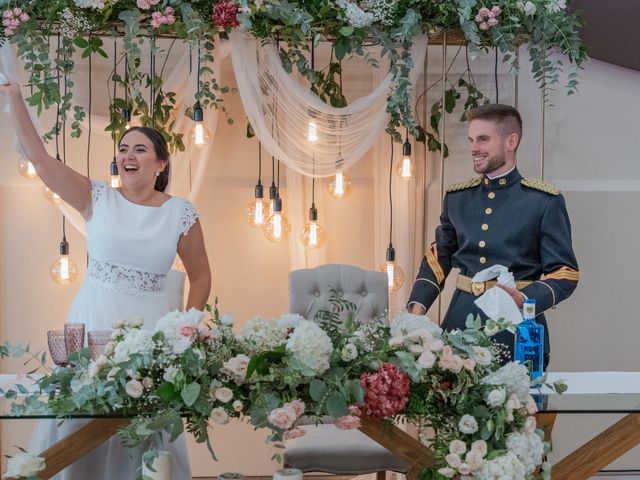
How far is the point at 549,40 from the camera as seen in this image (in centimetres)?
359

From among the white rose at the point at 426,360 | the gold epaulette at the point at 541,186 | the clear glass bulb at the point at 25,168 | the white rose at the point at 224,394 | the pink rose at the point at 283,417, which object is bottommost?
the pink rose at the point at 283,417

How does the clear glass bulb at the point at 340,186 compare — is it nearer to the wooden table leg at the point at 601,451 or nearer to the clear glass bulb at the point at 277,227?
the clear glass bulb at the point at 277,227

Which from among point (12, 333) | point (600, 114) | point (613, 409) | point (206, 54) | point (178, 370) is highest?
point (206, 54)

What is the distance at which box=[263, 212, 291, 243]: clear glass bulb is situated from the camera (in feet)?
13.3

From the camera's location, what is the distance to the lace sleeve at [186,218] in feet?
10.0

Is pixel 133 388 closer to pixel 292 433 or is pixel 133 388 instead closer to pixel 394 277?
pixel 292 433

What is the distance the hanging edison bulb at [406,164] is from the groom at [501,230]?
1.05 m

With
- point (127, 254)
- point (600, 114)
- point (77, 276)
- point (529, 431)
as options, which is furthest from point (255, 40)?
point (529, 431)

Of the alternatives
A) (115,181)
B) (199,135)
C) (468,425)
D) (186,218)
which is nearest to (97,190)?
(186,218)

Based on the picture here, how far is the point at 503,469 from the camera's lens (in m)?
1.84

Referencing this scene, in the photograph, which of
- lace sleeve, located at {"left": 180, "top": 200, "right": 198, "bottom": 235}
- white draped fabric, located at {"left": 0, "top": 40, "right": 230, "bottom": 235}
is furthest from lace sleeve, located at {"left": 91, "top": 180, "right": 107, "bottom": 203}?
white draped fabric, located at {"left": 0, "top": 40, "right": 230, "bottom": 235}

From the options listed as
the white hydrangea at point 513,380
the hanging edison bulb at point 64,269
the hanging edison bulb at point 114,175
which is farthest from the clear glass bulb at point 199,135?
the white hydrangea at point 513,380

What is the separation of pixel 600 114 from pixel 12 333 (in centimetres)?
311

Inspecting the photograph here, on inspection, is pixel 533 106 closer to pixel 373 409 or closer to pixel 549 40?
pixel 549 40
